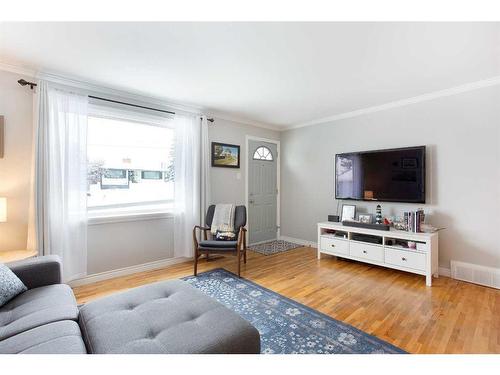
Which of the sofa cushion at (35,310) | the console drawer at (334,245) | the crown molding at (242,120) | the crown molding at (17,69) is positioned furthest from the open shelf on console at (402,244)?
the crown molding at (17,69)

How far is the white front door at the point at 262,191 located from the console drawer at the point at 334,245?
1.36 metres

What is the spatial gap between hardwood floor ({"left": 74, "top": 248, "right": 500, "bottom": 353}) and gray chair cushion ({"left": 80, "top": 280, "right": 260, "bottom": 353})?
1214 millimetres

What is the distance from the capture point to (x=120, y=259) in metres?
3.17

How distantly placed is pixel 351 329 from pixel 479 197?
235 cm

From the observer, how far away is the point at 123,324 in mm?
1332

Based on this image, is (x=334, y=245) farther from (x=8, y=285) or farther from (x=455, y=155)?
(x=8, y=285)

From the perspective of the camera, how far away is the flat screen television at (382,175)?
127 inches

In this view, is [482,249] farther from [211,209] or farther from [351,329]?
[211,209]

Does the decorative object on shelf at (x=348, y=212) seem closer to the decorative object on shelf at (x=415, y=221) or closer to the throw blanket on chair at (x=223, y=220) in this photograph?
the decorative object on shelf at (x=415, y=221)

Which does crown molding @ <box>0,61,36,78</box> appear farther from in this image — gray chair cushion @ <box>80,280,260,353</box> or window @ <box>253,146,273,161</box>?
window @ <box>253,146,273,161</box>

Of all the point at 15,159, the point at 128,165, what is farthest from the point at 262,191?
the point at 15,159

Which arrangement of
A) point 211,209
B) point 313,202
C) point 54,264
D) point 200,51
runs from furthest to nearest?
point 313,202
point 211,209
point 200,51
point 54,264

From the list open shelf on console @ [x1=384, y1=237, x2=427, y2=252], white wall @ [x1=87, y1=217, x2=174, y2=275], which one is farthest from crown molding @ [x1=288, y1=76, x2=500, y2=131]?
white wall @ [x1=87, y1=217, x2=174, y2=275]
